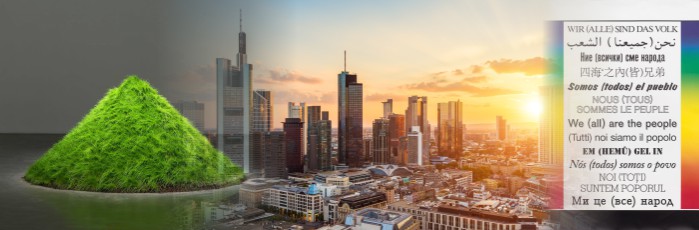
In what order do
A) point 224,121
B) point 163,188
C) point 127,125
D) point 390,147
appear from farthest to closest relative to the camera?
point 127,125, point 163,188, point 224,121, point 390,147

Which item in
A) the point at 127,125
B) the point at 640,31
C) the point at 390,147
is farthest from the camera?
the point at 127,125

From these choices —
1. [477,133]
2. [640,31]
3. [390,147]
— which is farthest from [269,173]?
[640,31]

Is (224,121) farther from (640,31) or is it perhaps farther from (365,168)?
(640,31)

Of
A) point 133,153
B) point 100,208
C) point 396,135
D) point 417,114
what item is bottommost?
point 100,208

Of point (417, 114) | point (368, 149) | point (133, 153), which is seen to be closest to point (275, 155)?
point (368, 149)

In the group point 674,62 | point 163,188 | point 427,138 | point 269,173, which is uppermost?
point 674,62

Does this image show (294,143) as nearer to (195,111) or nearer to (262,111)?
(262,111)

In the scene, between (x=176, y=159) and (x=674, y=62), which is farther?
(x=176, y=159)
